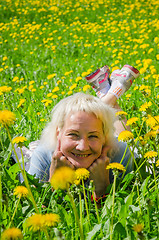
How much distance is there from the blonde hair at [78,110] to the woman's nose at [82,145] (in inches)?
8.0

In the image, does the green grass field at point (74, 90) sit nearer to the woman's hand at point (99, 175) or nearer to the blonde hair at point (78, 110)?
the woman's hand at point (99, 175)

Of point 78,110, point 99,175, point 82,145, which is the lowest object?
point 99,175

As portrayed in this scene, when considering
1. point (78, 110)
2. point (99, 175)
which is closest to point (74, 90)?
point (78, 110)

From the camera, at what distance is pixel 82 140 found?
178cm

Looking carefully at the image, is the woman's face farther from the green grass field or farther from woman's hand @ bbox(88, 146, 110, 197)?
the green grass field

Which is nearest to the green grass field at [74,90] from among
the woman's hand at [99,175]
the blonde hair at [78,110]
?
the woman's hand at [99,175]

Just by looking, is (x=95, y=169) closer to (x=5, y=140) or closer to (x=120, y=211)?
(x=120, y=211)

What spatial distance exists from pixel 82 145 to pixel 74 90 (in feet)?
4.72

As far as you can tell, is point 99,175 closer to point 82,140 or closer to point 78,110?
point 82,140

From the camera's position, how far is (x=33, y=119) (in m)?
2.90

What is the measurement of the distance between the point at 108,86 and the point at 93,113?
125cm

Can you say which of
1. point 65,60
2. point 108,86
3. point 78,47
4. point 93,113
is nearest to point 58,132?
point 93,113

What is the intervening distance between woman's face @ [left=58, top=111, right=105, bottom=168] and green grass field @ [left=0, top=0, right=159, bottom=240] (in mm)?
199

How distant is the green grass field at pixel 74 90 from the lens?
1.22 meters
